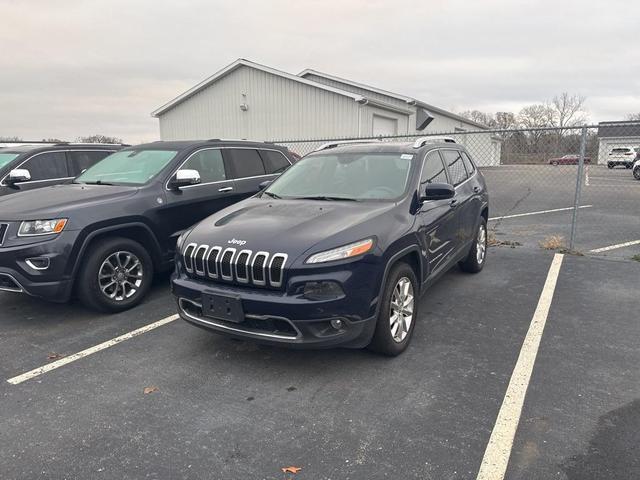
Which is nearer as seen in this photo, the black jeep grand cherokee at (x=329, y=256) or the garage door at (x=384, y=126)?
the black jeep grand cherokee at (x=329, y=256)

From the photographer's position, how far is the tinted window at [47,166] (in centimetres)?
716

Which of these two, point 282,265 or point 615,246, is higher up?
point 282,265

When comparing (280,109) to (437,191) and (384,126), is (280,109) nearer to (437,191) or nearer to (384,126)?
(384,126)

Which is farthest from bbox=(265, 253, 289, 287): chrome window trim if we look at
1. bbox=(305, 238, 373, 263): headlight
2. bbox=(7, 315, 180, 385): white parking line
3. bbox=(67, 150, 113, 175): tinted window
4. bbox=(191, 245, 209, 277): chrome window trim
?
bbox=(67, 150, 113, 175): tinted window

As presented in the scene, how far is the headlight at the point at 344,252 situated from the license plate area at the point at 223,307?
602mm

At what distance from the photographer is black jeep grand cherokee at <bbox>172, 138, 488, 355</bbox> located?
324cm

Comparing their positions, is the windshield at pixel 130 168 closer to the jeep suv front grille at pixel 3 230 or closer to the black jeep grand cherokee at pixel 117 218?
the black jeep grand cherokee at pixel 117 218

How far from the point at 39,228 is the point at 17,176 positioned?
285 centimetres

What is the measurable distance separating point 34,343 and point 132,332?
2.66ft

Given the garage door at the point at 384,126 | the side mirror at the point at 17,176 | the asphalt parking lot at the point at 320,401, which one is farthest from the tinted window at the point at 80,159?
the garage door at the point at 384,126

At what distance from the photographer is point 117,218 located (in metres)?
4.72

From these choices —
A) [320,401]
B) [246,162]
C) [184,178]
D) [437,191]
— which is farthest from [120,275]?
[437,191]

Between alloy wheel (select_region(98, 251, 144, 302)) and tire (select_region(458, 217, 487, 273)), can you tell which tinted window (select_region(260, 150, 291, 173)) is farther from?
tire (select_region(458, 217, 487, 273))

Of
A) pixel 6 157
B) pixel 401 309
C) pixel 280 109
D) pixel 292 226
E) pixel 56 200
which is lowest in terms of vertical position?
pixel 401 309
